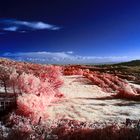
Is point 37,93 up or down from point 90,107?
up

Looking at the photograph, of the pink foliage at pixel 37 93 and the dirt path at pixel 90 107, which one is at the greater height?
the pink foliage at pixel 37 93

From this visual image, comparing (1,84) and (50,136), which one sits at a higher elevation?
(1,84)

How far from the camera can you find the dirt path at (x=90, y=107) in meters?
13.4

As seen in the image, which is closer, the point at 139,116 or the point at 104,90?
the point at 139,116

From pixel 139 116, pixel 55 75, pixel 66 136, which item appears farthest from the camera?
pixel 55 75

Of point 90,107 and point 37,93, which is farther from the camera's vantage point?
point 37,93

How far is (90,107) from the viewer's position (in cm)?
1478

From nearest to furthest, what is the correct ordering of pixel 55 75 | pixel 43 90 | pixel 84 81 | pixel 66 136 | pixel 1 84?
pixel 66 136 < pixel 43 90 < pixel 1 84 < pixel 55 75 < pixel 84 81

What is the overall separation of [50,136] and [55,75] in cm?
749

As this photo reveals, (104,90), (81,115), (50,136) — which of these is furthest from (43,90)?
(104,90)

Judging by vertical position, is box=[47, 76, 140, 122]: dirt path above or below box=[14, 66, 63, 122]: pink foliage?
below

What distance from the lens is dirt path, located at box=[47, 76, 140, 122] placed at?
1337 centimetres

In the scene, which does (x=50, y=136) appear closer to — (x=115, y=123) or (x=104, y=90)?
(x=115, y=123)

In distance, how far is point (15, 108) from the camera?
1374cm
